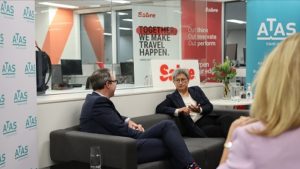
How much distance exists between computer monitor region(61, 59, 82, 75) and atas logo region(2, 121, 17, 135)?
560cm

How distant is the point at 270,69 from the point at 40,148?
301cm

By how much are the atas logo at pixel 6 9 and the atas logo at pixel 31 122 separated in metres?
0.83

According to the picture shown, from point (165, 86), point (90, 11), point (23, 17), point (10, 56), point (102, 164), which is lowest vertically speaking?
point (102, 164)

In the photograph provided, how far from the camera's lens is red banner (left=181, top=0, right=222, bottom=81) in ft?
23.0

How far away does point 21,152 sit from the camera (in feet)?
10.4

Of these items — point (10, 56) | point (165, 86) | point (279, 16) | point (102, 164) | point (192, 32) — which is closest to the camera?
point (10, 56)

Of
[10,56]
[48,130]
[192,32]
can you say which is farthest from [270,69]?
[192,32]

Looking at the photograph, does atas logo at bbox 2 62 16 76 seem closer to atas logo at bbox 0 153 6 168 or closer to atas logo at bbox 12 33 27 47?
atas logo at bbox 12 33 27 47

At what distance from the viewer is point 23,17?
319 centimetres

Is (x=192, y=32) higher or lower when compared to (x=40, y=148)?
higher

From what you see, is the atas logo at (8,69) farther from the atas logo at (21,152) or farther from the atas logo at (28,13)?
the atas logo at (21,152)

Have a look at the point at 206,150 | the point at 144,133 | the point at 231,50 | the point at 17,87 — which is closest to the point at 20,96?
the point at 17,87

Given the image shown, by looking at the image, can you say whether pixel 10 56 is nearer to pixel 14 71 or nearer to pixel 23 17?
pixel 14 71

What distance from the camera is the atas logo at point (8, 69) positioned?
2.98 meters
